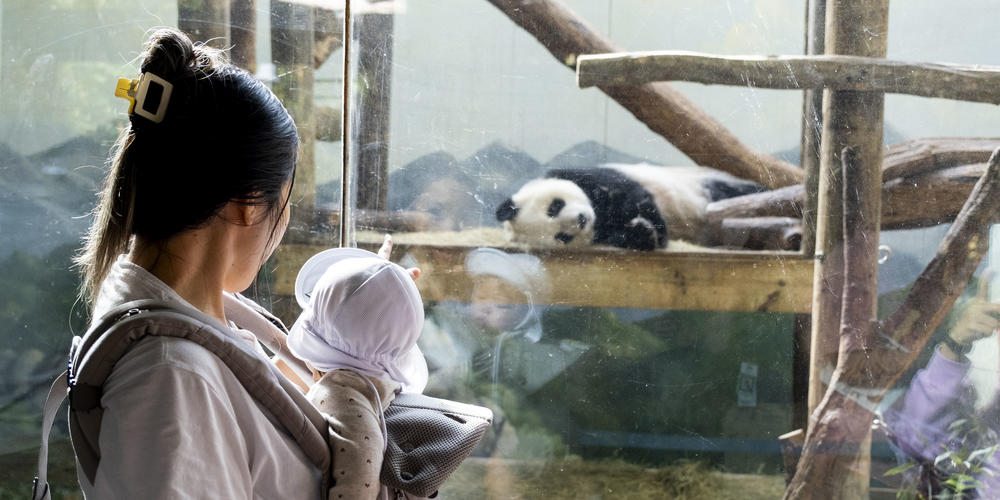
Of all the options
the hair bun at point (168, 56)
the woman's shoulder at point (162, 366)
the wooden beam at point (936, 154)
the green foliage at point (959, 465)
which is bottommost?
the green foliage at point (959, 465)

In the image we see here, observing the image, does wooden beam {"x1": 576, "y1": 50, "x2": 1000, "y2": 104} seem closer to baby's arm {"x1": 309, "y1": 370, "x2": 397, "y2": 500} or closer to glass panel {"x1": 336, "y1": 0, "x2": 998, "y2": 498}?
glass panel {"x1": 336, "y1": 0, "x2": 998, "y2": 498}

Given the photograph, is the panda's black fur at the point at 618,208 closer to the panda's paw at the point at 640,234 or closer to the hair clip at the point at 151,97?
the panda's paw at the point at 640,234

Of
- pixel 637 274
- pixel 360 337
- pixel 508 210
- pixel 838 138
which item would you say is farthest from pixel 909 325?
pixel 360 337

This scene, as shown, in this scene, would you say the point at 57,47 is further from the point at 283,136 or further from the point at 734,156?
the point at 734,156

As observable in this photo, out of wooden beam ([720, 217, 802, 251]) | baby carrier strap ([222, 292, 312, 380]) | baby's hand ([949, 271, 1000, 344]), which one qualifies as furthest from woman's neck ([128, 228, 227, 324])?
baby's hand ([949, 271, 1000, 344])

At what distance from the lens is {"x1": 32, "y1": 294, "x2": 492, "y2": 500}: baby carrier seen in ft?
1.90

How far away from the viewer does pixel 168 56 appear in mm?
663

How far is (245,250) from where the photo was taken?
0.73 meters

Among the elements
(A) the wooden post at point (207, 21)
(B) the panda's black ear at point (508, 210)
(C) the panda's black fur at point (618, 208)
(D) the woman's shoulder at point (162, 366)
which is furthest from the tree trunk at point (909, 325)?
(A) the wooden post at point (207, 21)

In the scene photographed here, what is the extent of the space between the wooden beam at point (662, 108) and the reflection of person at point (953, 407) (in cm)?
42

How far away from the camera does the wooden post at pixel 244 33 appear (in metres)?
1.50

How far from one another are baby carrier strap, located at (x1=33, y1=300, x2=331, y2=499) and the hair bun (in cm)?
20

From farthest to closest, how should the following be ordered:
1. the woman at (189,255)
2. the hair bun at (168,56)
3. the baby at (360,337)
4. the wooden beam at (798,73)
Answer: the wooden beam at (798,73) → the baby at (360,337) → the hair bun at (168,56) → the woman at (189,255)

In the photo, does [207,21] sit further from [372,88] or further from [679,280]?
[679,280]
